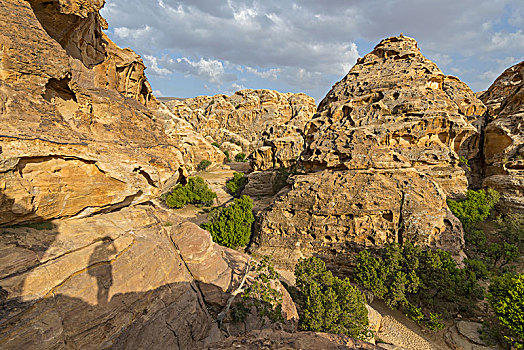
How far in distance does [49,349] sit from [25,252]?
2280mm

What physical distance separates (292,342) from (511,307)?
13184mm

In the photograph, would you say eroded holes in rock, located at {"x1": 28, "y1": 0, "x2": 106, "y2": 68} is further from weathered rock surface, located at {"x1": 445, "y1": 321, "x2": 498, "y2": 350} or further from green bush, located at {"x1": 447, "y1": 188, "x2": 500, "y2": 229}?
green bush, located at {"x1": 447, "y1": 188, "x2": 500, "y2": 229}

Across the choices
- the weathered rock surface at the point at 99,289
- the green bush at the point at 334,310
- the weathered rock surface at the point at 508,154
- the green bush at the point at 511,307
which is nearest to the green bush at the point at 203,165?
the green bush at the point at 334,310

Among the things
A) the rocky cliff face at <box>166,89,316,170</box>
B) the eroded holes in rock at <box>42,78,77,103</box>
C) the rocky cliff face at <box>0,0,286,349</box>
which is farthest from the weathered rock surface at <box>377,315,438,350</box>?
the rocky cliff face at <box>166,89,316,170</box>

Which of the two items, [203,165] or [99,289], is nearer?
[99,289]

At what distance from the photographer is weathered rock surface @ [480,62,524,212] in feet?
74.5

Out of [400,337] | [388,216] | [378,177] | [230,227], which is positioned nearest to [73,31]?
[230,227]

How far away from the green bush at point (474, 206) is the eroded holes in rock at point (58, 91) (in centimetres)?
3092

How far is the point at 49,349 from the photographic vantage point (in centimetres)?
460

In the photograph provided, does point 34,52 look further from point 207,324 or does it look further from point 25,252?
point 207,324

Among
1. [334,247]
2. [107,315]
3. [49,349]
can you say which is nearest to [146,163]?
[107,315]

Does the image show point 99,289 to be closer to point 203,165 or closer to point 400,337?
point 400,337

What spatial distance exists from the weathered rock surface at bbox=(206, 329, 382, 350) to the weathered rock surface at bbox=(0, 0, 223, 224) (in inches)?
223

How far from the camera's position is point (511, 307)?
1052 cm
